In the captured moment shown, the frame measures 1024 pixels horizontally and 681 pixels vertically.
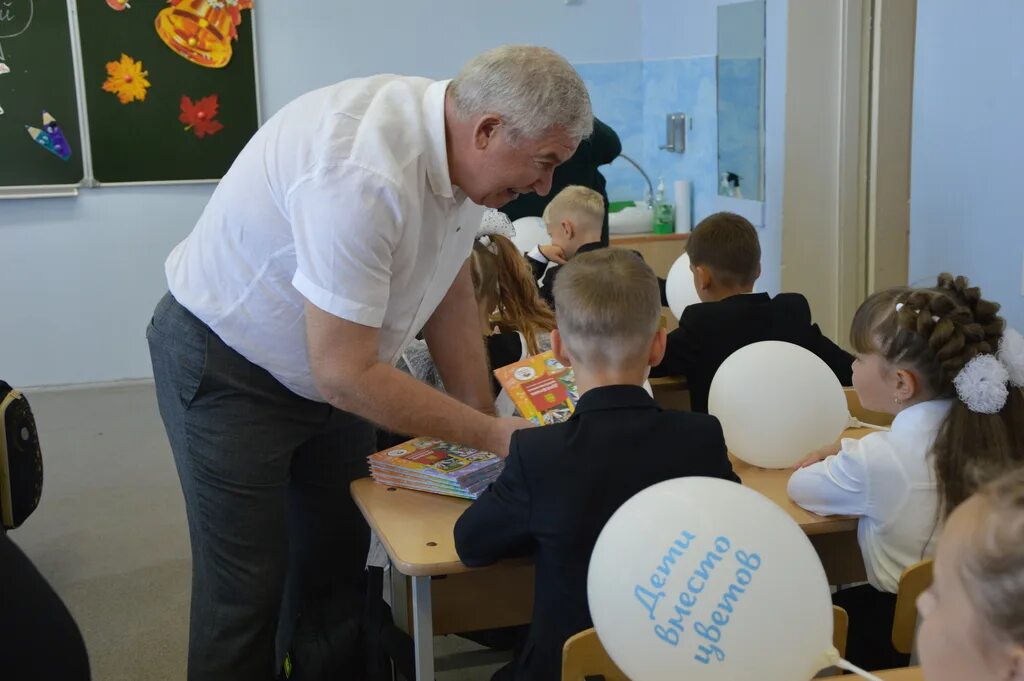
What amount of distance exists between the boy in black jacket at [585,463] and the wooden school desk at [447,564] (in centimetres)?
10

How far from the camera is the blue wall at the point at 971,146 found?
3.14m

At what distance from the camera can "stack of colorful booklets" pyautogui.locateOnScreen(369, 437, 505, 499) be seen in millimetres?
1796

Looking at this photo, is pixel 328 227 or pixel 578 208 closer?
pixel 328 227

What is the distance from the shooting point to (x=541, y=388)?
1.92 m

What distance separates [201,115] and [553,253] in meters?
2.52

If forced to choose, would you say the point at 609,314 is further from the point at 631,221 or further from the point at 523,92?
the point at 631,221

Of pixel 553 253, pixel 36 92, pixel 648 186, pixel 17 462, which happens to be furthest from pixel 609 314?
pixel 36 92

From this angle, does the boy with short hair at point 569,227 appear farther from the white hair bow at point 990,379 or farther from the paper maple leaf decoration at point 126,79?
the paper maple leaf decoration at point 126,79

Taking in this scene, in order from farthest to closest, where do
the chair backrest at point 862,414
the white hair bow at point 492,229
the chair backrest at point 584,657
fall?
the white hair bow at point 492,229 < the chair backrest at point 862,414 < the chair backrest at point 584,657

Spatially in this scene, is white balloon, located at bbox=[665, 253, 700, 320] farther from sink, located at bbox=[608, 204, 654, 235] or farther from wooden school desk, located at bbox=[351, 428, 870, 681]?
sink, located at bbox=[608, 204, 654, 235]

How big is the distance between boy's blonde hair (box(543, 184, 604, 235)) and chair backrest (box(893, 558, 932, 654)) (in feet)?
7.20

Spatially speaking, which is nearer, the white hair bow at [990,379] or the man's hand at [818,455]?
the white hair bow at [990,379]

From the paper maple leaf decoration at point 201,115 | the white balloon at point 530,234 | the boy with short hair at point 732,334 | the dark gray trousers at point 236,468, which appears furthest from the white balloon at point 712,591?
the paper maple leaf decoration at point 201,115

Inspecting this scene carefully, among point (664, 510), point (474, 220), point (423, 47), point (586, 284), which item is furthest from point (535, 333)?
point (423, 47)
